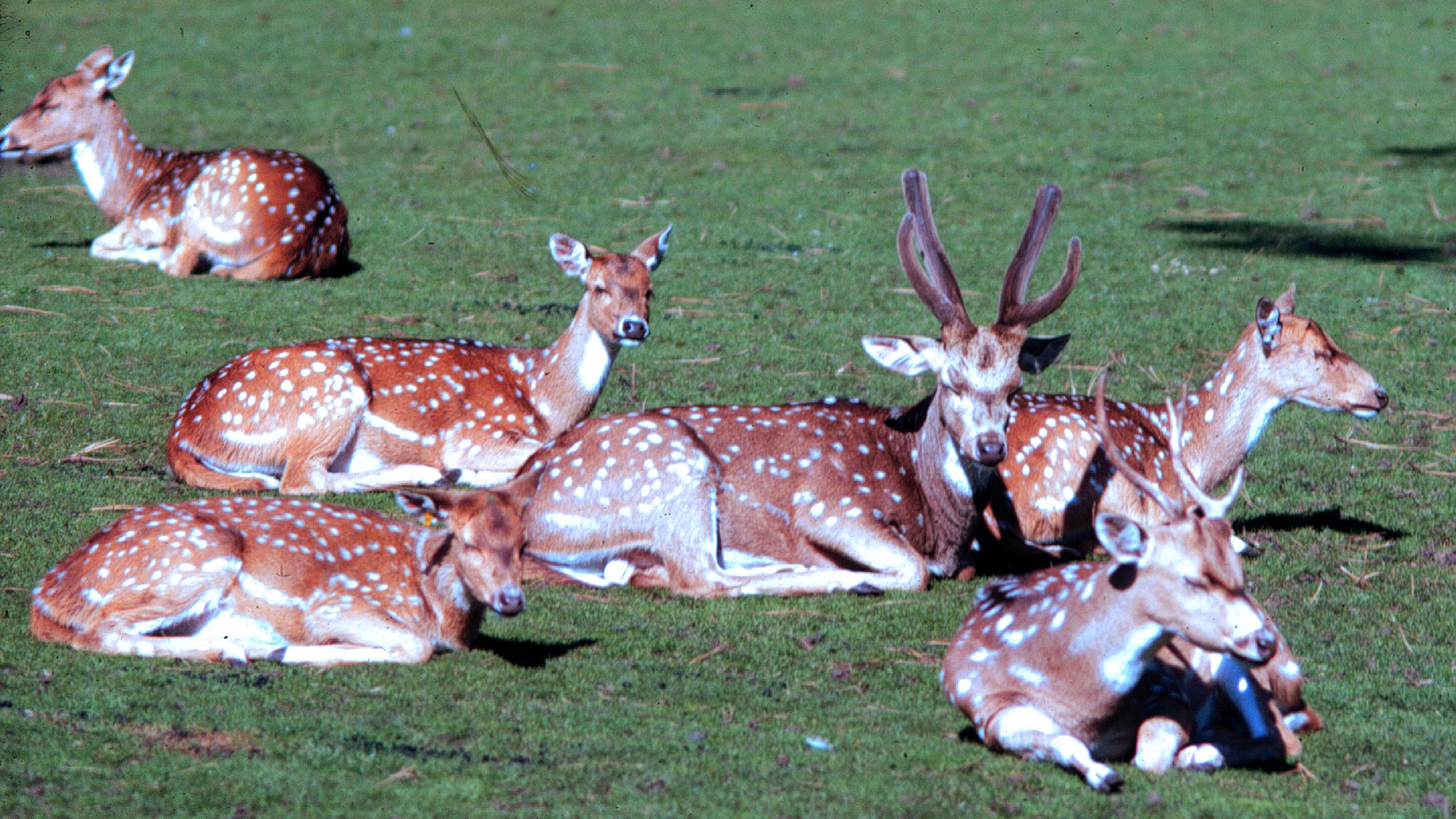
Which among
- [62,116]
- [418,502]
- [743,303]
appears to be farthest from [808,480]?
[62,116]

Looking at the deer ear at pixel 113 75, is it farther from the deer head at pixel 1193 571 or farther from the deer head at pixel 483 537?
the deer head at pixel 1193 571

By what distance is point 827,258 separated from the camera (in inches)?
498

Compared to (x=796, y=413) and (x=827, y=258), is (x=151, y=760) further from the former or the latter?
(x=827, y=258)

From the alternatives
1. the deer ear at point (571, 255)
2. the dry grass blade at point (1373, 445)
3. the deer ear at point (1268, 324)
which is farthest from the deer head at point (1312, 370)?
the deer ear at point (571, 255)

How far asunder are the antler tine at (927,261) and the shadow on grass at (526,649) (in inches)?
82.6

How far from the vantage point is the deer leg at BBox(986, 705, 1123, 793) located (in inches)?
183

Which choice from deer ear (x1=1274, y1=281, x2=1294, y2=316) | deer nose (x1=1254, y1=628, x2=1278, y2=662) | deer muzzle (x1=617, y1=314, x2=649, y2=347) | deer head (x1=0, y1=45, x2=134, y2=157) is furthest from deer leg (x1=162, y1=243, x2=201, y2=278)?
deer nose (x1=1254, y1=628, x2=1278, y2=662)

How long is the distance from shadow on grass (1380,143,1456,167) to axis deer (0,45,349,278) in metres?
9.98

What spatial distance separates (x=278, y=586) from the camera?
226 inches

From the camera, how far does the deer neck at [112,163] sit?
12.6m

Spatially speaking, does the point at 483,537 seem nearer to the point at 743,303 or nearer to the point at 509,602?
the point at 509,602

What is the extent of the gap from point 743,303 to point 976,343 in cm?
464

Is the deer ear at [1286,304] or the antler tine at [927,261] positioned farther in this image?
the deer ear at [1286,304]

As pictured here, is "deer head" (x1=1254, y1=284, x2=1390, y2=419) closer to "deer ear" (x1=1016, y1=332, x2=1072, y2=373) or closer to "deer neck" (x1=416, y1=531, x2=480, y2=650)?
"deer ear" (x1=1016, y1=332, x2=1072, y2=373)
